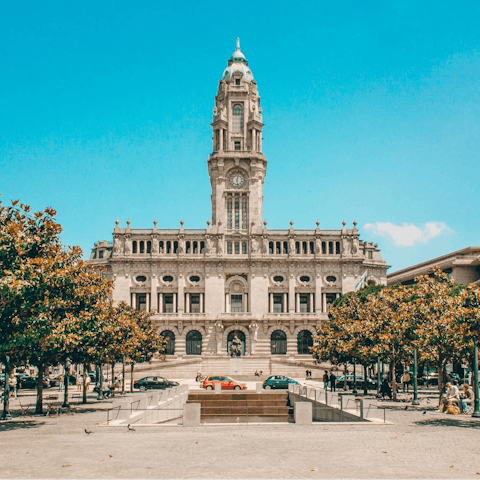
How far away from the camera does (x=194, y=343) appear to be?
92.3 m

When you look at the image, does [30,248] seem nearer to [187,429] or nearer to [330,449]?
[187,429]

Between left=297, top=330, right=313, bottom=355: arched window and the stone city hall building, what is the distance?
16 cm

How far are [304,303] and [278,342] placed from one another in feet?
25.7

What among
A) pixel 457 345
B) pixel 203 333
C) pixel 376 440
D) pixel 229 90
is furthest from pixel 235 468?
pixel 229 90

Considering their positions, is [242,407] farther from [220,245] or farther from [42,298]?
[220,245]

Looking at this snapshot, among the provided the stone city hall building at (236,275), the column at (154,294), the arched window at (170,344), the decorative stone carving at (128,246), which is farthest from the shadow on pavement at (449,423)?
the decorative stone carving at (128,246)

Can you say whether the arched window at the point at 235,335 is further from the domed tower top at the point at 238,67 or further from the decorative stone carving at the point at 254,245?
the domed tower top at the point at 238,67

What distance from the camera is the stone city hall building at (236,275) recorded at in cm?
9225

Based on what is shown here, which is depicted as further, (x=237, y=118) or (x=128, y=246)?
(x=237, y=118)

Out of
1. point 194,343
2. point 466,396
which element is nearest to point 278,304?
point 194,343

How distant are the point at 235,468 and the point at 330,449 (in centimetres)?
471

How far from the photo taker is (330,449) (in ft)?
68.8

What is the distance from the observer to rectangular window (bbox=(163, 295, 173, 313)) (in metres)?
94.5

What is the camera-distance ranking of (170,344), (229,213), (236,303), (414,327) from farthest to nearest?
1. (229,213)
2. (236,303)
3. (170,344)
4. (414,327)
